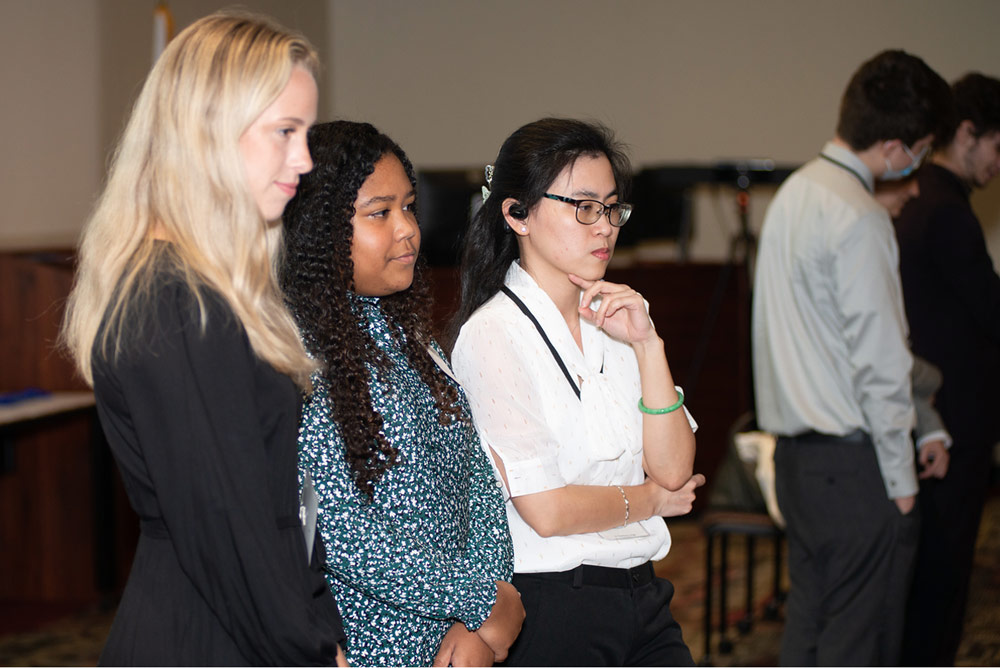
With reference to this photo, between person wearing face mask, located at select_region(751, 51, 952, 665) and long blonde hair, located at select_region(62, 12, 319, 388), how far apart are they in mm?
1708

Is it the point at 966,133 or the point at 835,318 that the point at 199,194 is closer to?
the point at 835,318

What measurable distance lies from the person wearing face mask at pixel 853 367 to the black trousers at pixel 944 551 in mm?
302

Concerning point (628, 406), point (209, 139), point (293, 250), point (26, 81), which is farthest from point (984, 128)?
point (26, 81)

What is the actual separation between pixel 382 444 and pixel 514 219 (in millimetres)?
556

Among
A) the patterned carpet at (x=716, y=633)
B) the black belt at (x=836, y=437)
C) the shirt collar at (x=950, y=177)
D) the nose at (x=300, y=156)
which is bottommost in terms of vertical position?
the patterned carpet at (x=716, y=633)

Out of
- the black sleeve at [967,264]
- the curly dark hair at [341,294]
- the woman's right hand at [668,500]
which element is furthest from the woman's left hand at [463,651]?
the black sleeve at [967,264]

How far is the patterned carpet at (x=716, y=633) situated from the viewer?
11.9ft

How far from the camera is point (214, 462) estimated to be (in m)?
1.16

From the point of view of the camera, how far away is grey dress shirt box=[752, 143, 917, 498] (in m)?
2.52

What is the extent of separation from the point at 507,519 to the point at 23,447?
3.24m

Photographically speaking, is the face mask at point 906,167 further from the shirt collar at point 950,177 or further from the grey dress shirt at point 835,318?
the shirt collar at point 950,177

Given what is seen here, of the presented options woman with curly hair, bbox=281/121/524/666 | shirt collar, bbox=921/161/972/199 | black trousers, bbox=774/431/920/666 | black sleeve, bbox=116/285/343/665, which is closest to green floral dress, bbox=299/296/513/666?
woman with curly hair, bbox=281/121/524/666

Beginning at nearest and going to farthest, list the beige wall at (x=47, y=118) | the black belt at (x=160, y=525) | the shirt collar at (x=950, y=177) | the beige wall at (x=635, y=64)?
the black belt at (x=160, y=525), the shirt collar at (x=950, y=177), the beige wall at (x=47, y=118), the beige wall at (x=635, y=64)

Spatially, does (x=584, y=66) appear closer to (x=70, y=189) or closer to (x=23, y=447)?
(x=70, y=189)
